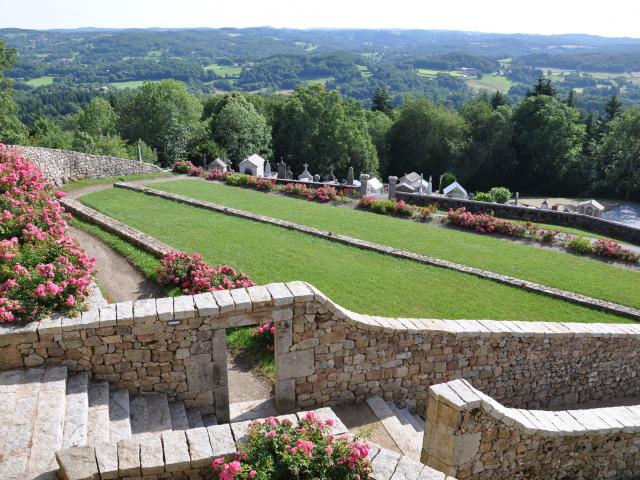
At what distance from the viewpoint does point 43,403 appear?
20.5 ft

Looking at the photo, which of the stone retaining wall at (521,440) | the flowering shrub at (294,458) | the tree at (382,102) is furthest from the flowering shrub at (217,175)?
the tree at (382,102)

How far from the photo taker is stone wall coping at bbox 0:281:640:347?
6926 millimetres

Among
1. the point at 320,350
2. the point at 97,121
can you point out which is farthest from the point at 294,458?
the point at 97,121

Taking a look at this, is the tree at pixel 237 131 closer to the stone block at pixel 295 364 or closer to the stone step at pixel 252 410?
the stone step at pixel 252 410

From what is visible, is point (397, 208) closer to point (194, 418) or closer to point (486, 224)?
point (486, 224)

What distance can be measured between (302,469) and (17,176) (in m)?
10.6

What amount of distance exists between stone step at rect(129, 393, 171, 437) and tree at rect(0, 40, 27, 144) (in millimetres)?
32869

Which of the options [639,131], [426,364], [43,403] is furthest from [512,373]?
[639,131]

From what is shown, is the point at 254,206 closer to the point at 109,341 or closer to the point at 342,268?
the point at 342,268

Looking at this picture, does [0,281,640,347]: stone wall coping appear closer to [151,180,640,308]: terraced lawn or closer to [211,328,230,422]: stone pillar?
[211,328,230,422]: stone pillar

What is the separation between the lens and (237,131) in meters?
46.9

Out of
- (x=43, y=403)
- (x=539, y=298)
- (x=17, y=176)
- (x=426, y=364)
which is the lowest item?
(x=539, y=298)

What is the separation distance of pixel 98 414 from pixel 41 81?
207 meters

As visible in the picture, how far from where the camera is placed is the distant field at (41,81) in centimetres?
17312
